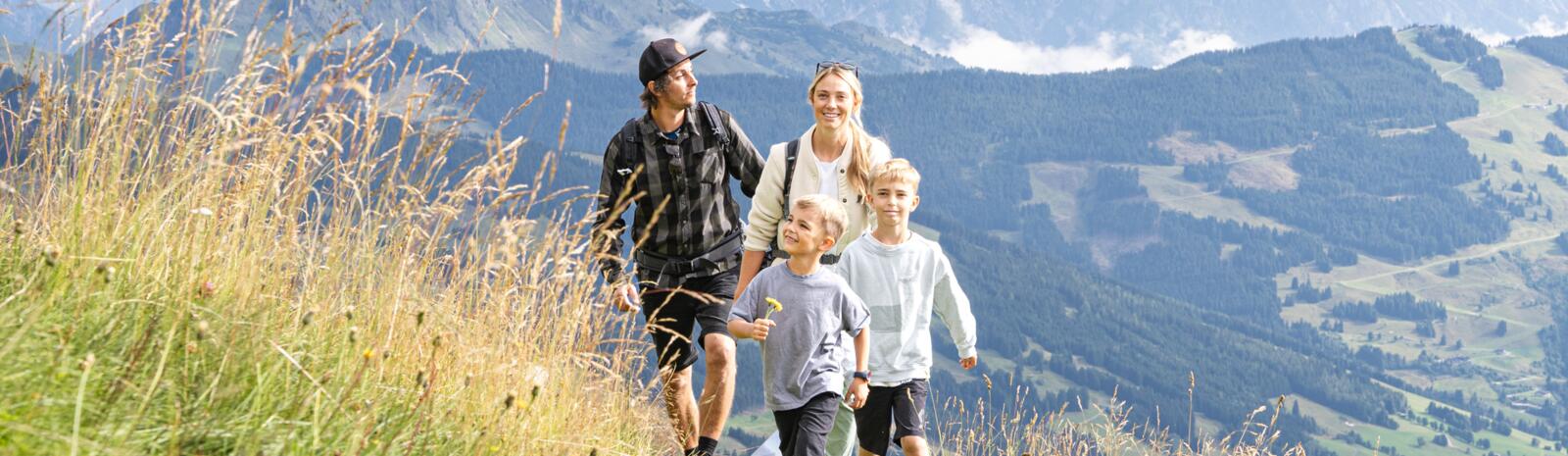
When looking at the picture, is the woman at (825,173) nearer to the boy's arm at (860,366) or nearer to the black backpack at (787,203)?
the black backpack at (787,203)

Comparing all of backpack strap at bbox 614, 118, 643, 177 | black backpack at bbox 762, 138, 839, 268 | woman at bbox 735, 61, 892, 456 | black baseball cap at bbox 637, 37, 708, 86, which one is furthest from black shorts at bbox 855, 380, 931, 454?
black baseball cap at bbox 637, 37, 708, 86

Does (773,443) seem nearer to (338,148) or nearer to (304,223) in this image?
(304,223)

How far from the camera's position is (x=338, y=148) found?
3.33 m

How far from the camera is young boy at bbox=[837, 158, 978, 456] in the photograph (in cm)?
523

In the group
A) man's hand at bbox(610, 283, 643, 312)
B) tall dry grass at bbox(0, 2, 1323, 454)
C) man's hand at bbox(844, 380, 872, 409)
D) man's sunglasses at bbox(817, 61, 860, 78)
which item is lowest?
man's hand at bbox(844, 380, 872, 409)

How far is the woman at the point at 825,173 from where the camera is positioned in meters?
5.41

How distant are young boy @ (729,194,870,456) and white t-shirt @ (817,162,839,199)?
67 centimetres

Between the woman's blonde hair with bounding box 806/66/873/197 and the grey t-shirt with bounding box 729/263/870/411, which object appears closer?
the grey t-shirt with bounding box 729/263/870/411

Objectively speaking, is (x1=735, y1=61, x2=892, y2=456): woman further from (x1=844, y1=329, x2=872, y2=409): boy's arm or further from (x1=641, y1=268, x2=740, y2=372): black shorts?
(x1=844, y1=329, x2=872, y2=409): boy's arm

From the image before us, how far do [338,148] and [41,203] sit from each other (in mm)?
750

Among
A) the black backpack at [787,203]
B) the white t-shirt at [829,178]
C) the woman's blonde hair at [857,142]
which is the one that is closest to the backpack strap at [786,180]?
the black backpack at [787,203]

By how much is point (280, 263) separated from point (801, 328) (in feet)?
6.44

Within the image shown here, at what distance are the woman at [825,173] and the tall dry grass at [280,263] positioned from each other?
1.37 metres

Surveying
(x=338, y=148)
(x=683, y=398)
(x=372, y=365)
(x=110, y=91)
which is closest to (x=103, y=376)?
(x=372, y=365)
